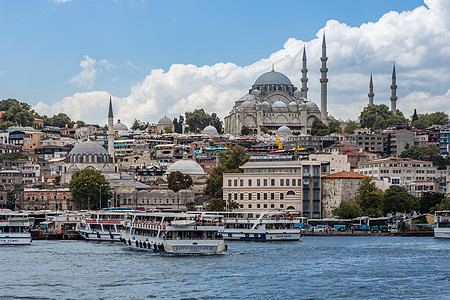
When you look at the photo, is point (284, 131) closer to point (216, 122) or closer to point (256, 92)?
point (256, 92)

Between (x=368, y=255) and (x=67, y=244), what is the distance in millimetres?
18774

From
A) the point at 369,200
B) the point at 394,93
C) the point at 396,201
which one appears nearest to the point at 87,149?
the point at 369,200

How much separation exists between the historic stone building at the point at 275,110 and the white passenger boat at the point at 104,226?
78.5m

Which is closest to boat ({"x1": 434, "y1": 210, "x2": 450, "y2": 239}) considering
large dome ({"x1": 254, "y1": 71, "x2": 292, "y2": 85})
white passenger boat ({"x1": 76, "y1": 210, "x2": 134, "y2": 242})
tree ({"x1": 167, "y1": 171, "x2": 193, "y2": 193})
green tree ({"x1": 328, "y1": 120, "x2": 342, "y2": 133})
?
white passenger boat ({"x1": 76, "y1": 210, "x2": 134, "y2": 242})

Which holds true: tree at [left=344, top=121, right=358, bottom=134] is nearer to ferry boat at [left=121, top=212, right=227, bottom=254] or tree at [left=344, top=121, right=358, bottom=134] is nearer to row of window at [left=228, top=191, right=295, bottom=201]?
row of window at [left=228, top=191, right=295, bottom=201]

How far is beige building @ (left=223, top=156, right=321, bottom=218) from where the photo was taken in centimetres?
6794

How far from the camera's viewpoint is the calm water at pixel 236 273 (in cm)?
3278

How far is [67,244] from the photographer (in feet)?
181

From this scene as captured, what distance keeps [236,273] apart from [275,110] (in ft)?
346

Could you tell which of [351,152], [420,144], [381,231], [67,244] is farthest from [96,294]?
[420,144]

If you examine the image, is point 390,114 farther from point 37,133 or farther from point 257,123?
point 37,133

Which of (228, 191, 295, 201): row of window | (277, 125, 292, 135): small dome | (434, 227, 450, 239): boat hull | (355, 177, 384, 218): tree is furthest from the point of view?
(277, 125, 292, 135): small dome

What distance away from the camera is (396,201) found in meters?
67.9

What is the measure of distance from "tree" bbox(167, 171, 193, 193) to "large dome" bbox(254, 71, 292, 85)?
Result: 60493mm
